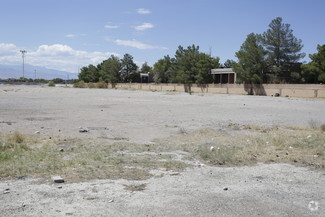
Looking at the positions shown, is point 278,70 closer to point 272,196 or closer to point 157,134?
point 157,134

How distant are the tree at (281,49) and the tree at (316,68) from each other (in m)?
3.47

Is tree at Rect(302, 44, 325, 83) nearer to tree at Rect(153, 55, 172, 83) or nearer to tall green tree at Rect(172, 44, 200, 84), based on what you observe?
tall green tree at Rect(172, 44, 200, 84)

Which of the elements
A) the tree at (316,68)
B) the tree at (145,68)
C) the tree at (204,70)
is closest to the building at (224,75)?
the tree at (204,70)

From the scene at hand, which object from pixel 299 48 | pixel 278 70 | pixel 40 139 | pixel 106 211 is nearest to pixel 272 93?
pixel 278 70

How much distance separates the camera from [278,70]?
219 feet

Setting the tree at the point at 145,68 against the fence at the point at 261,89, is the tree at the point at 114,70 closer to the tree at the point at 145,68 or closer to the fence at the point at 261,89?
the tree at the point at 145,68

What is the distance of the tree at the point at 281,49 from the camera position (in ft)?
217

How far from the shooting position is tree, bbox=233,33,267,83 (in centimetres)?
6942

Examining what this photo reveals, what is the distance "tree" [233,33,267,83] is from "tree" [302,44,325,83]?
28.3ft

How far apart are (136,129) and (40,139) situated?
4206 millimetres

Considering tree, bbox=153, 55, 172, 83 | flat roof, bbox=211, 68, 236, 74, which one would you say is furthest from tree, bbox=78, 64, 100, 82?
flat roof, bbox=211, 68, 236, 74

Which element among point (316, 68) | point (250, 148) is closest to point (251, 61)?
point (316, 68)

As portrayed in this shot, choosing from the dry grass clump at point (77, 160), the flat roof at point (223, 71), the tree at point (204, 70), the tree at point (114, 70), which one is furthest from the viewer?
the tree at point (114, 70)

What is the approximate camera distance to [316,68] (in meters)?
60.9
